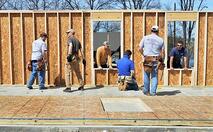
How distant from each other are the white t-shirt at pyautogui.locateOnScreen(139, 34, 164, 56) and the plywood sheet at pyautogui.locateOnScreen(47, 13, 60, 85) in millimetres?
3360

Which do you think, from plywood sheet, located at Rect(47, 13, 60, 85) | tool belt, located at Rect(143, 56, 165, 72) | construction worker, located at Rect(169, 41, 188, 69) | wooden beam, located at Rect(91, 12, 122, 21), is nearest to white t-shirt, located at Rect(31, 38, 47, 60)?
plywood sheet, located at Rect(47, 13, 60, 85)

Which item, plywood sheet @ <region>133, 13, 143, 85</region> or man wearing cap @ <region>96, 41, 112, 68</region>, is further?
man wearing cap @ <region>96, 41, 112, 68</region>

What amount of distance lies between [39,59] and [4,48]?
1692mm

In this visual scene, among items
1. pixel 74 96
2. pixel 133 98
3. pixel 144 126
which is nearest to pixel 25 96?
pixel 74 96

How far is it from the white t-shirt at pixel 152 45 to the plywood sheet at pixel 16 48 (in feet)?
14.4

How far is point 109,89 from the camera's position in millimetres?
10492

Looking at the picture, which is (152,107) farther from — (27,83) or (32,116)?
(27,83)

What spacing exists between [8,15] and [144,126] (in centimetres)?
692

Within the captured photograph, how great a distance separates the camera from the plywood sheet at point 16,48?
11062 millimetres

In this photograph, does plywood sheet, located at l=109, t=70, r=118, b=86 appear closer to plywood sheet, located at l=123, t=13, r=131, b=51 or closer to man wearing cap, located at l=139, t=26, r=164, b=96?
plywood sheet, located at l=123, t=13, r=131, b=51

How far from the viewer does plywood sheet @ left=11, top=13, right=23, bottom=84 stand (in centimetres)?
1106

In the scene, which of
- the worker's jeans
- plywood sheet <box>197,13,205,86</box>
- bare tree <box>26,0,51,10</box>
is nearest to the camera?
the worker's jeans

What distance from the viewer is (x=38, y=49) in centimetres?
1011

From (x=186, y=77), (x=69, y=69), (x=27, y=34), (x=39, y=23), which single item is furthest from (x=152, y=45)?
(x=27, y=34)
